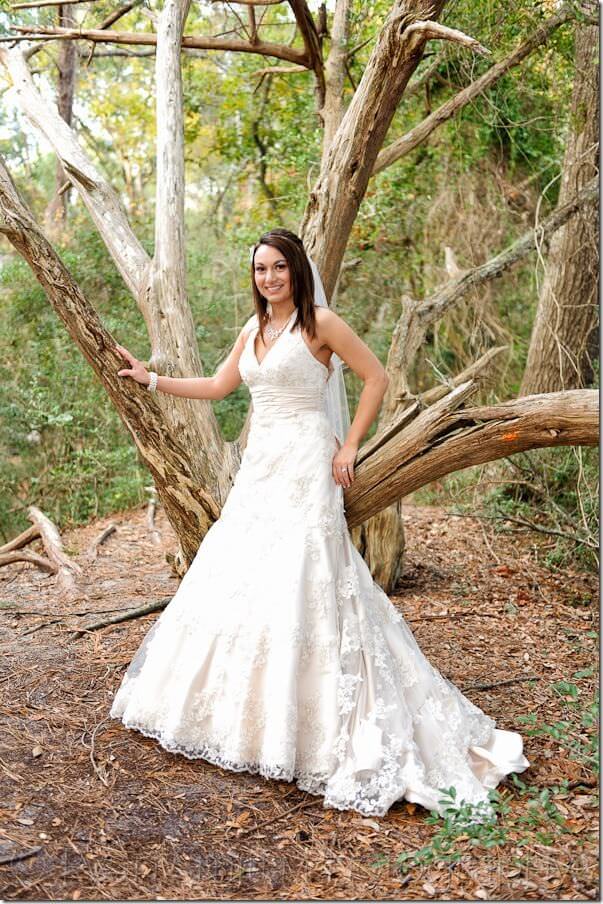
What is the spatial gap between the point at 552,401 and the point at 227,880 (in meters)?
2.36

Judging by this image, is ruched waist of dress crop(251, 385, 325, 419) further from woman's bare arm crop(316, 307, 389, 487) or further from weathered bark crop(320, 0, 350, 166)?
weathered bark crop(320, 0, 350, 166)

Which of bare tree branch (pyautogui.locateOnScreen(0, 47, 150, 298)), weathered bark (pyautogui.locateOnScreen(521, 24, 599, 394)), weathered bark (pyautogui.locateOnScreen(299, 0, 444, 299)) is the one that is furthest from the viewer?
weathered bark (pyautogui.locateOnScreen(521, 24, 599, 394))

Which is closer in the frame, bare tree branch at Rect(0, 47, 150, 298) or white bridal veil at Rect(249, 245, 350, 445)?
white bridal veil at Rect(249, 245, 350, 445)

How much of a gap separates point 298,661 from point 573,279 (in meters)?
5.11

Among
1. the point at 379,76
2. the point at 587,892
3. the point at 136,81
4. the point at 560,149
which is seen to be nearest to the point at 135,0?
the point at 379,76

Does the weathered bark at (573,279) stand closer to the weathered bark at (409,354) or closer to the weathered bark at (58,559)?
the weathered bark at (409,354)

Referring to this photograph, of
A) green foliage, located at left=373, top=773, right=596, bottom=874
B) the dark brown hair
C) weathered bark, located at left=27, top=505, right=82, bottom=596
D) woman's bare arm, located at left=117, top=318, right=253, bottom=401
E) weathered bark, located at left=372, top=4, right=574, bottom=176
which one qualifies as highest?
weathered bark, located at left=372, top=4, right=574, bottom=176

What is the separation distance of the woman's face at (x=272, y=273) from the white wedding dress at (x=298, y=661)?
0.17m

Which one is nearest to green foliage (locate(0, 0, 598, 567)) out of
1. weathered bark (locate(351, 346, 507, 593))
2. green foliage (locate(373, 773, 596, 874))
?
weathered bark (locate(351, 346, 507, 593))

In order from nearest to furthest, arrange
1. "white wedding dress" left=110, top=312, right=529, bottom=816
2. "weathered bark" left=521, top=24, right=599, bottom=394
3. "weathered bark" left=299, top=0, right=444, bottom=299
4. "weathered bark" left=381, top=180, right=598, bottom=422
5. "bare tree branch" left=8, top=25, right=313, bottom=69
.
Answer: "white wedding dress" left=110, top=312, right=529, bottom=816, "weathered bark" left=299, top=0, right=444, bottom=299, "bare tree branch" left=8, top=25, right=313, bottom=69, "weathered bark" left=381, top=180, right=598, bottom=422, "weathered bark" left=521, top=24, right=599, bottom=394

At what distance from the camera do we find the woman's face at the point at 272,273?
362 centimetres

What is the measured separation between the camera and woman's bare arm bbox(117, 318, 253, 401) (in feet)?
13.2

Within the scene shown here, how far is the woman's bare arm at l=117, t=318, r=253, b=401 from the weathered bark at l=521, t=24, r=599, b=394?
12.1 ft

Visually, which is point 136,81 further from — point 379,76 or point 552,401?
point 552,401
